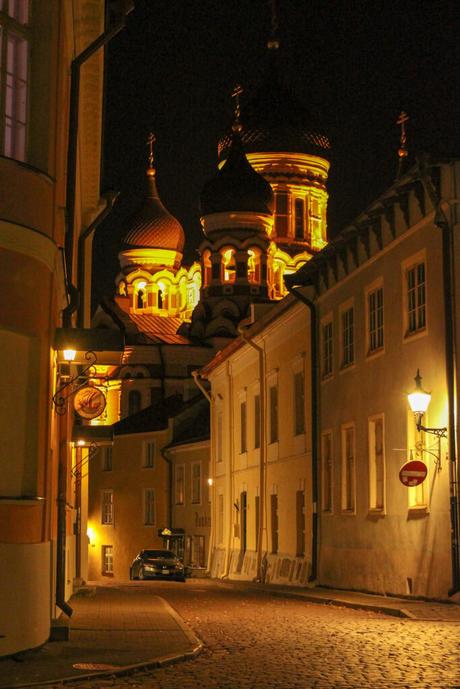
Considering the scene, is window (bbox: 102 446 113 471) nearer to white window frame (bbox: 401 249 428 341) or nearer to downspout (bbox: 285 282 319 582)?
downspout (bbox: 285 282 319 582)

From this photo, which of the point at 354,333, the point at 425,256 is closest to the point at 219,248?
the point at 354,333

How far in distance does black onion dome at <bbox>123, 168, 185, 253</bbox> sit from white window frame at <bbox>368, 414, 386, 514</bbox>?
65415 mm

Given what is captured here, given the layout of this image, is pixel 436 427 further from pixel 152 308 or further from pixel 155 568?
pixel 152 308

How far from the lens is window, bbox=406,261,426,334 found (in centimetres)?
2264

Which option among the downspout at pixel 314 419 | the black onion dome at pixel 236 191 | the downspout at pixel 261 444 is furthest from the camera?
the black onion dome at pixel 236 191

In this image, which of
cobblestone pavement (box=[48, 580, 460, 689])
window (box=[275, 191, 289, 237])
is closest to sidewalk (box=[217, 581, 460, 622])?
cobblestone pavement (box=[48, 580, 460, 689])

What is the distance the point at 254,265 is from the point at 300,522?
4478 centimetres

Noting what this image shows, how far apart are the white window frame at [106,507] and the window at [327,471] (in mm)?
39151

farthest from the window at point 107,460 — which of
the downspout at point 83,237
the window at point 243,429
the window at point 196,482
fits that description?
A: the downspout at point 83,237

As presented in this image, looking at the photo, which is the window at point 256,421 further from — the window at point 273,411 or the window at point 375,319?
the window at point 375,319

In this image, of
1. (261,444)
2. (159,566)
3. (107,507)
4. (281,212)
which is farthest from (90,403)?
(281,212)

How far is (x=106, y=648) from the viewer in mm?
13594

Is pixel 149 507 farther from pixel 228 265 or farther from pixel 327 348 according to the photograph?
pixel 327 348

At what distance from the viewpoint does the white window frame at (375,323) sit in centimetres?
2508
